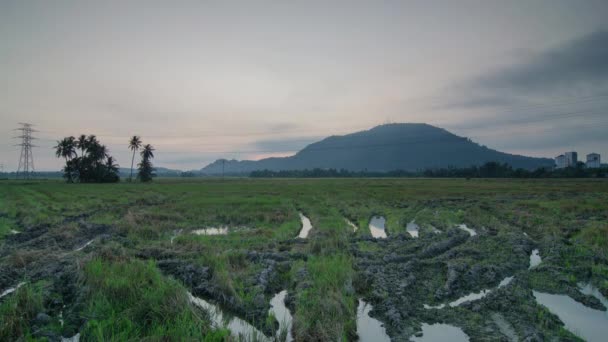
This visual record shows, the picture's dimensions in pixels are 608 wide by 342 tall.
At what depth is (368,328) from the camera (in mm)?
6703

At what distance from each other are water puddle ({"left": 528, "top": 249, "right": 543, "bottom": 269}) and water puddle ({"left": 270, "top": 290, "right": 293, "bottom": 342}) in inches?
342

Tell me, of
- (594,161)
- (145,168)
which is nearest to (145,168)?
(145,168)

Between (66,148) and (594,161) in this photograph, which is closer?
(66,148)

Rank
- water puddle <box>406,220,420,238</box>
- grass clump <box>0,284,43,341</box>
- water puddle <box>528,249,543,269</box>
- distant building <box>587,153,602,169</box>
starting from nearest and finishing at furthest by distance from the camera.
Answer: grass clump <box>0,284,43,341</box> < water puddle <box>528,249,543,269</box> < water puddle <box>406,220,420,238</box> < distant building <box>587,153,602,169</box>

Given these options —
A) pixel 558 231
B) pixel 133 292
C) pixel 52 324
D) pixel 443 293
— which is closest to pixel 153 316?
pixel 133 292

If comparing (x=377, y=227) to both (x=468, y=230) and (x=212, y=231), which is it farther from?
(x=212, y=231)

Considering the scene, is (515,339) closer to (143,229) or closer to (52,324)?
(52,324)

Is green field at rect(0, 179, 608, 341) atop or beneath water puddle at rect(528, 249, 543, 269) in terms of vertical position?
atop

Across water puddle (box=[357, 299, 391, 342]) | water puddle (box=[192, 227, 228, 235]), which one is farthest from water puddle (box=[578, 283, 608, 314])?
water puddle (box=[192, 227, 228, 235])

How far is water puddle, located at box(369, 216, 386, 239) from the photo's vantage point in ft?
56.4

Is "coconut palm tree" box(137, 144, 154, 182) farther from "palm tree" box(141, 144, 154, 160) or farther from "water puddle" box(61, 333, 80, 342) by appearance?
"water puddle" box(61, 333, 80, 342)

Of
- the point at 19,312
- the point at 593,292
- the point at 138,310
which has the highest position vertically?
the point at 19,312

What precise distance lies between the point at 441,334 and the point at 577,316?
360 cm

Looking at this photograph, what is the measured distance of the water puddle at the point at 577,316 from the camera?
20.8ft
